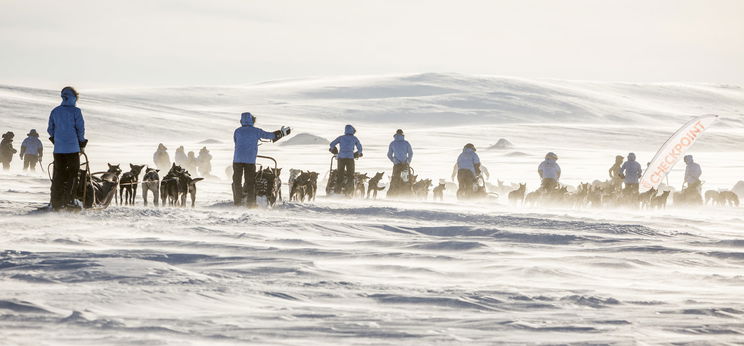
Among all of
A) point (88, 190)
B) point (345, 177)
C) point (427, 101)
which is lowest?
point (88, 190)

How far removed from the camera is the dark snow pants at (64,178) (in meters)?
12.0

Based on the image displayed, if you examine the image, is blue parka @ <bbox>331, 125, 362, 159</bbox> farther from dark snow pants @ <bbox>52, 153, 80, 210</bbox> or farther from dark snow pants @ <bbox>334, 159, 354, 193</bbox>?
dark snow pants @ <bbox>52, 153, 80, 210</bbox>

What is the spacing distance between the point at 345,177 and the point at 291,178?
1575mm

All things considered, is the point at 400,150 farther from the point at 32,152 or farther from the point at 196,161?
the point at 196,161

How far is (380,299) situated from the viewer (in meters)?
6.91

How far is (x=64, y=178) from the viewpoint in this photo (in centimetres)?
1203

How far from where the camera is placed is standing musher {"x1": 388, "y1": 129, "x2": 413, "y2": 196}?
19562 mm

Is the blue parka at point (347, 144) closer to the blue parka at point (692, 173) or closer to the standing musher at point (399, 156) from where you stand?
the standing musher at point (399, 156)

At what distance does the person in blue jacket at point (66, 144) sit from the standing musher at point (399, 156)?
322 inches

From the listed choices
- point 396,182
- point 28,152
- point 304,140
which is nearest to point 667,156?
point 396,182

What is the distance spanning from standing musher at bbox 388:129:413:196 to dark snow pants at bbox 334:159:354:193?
3.89 ft

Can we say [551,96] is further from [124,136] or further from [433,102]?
[124,136]

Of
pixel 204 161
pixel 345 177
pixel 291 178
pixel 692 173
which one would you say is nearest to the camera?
pixel 291 178

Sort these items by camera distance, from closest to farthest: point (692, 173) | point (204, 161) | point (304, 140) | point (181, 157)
→ point (692, 173) → point (181, 157) → point (204, 161) → point (304, 140)
